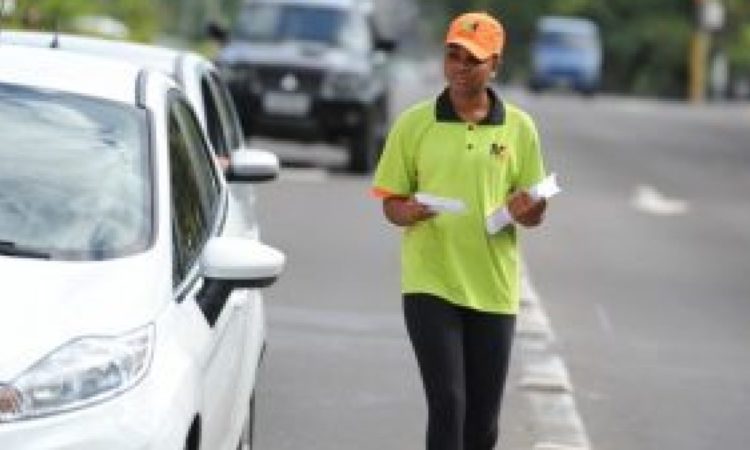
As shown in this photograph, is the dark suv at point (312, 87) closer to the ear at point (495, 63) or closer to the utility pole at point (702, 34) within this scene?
the ear at point (495, 63)

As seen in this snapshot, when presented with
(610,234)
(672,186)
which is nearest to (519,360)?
(610,234)

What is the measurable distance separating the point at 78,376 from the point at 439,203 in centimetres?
187

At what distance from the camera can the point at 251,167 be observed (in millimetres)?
9562

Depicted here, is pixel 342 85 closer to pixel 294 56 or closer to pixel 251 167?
pixel 294 56

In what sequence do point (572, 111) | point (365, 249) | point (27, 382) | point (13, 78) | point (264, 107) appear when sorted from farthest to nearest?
point (572, 111) → point (264, 107) → point (365, 249) → point (13, 78) → point (27, 382)

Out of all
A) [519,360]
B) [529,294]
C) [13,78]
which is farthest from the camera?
[529,294]

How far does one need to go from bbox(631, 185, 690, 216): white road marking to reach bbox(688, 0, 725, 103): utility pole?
47.9 meters

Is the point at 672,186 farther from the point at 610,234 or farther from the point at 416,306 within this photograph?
the point at 416,306

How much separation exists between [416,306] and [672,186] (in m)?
19.3

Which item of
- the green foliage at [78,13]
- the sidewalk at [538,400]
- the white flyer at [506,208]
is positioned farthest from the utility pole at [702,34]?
the white flyer at [506,208]

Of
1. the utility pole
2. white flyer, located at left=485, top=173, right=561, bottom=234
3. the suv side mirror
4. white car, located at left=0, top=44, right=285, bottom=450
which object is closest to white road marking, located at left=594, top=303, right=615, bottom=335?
white car, located at left=0, top=44, right=285, bottom=450

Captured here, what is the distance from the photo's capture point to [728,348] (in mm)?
12422

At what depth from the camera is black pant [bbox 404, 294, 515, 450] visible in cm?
677

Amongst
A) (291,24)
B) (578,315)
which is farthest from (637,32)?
(578,315)
